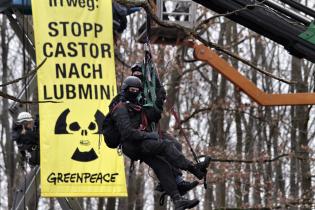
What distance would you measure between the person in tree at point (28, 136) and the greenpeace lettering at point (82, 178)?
2.22 m

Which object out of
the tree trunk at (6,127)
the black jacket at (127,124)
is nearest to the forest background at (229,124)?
the tree trunk at (6,127)

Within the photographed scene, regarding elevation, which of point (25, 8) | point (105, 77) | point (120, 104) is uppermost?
point (25, 8)

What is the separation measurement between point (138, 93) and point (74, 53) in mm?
3652

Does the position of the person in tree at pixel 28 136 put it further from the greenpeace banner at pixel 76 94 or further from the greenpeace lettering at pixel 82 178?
the greenpeace lettering at pixel 82 178

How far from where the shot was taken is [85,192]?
43.6 ft

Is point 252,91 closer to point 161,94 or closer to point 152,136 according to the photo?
point 161,94

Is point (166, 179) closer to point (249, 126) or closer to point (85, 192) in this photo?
point (85, 192)

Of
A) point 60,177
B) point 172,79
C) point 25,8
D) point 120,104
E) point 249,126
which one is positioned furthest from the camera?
point 249,126

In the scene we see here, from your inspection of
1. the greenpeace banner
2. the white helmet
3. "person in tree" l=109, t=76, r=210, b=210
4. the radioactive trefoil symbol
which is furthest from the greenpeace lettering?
"person in tree" l=109, t=76, r=210, b=210

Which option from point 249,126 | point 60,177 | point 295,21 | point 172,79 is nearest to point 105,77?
point 60,177

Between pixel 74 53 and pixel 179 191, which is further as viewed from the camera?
pixel 74 53

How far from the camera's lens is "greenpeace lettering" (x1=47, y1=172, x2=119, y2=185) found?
1325 cm

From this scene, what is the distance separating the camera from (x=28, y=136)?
Result: 15523 mm

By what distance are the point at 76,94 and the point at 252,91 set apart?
9.05ft
